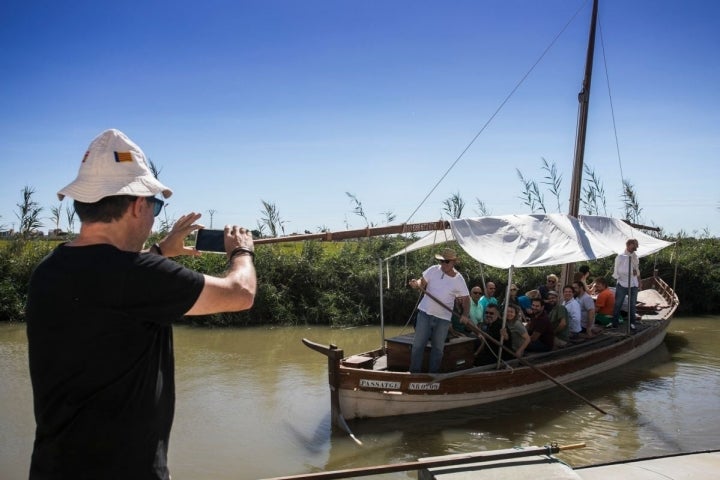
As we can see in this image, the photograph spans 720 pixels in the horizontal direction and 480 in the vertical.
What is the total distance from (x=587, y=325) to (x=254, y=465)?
8112mm

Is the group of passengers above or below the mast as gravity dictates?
below

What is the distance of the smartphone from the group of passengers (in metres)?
6.48

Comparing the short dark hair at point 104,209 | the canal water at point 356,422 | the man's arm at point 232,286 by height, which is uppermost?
the short dark hair at point 104,209

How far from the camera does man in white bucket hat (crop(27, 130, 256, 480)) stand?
1.68m

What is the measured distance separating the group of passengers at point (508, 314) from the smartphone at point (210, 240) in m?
6.48

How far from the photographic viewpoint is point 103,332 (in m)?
1.70

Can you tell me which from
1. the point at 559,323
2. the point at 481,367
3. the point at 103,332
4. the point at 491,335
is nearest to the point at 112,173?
the point at 103,332

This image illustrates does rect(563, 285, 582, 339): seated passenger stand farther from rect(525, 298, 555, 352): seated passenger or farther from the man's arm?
the man's arm

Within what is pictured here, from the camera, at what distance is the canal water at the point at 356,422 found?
25.7 feet

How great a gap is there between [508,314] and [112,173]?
9.08 meters

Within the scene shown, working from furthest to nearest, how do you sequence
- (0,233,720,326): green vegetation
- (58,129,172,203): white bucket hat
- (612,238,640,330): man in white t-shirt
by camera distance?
(0,233,720,326): green vegetation < (612,238,640,330): man in white t-shirt < (58,129,172,203): white bucket hat

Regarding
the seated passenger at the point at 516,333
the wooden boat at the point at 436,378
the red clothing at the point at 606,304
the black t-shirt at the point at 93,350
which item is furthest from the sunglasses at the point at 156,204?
the red clothing at the point at 606,304

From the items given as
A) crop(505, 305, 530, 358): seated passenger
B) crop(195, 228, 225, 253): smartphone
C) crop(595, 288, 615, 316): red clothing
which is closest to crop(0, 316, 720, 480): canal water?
crop(505, 305, 530, 358): seated passenger

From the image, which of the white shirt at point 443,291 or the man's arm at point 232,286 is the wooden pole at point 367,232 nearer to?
the white shirt at point 443,291
